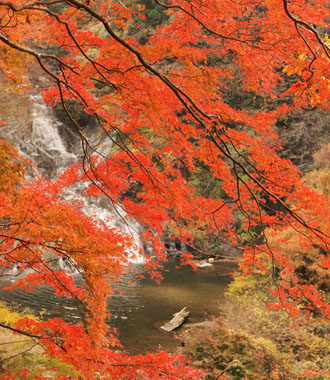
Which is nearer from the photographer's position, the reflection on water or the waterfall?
the reflection on water

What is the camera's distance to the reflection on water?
8.91 metres

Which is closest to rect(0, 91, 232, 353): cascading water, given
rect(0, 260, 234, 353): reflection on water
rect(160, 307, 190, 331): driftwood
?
rect(0, 260, 234, 353): reflection on water

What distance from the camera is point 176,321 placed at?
9.57 metres

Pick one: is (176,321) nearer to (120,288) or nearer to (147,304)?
(147,304)

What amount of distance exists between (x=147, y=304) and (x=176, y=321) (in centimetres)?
200

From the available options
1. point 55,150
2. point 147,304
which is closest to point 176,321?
point 147,304

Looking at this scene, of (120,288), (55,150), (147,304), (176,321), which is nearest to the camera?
(176,321)

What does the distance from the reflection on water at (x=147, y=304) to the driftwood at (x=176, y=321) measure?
0.72 ft

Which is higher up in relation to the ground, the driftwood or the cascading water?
the cascading water

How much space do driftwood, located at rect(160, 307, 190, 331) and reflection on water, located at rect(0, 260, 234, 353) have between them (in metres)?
0.22

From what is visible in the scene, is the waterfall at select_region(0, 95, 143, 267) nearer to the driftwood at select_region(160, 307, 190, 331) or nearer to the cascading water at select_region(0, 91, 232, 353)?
the cascading water at select_region(0, 91, 232, 353)

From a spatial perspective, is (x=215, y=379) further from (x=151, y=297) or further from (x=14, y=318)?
(x=151, y=297)

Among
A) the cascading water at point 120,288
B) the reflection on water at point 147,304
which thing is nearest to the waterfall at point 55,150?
the cascading water at point 120,288

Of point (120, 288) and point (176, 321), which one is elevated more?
point (120, 288)
